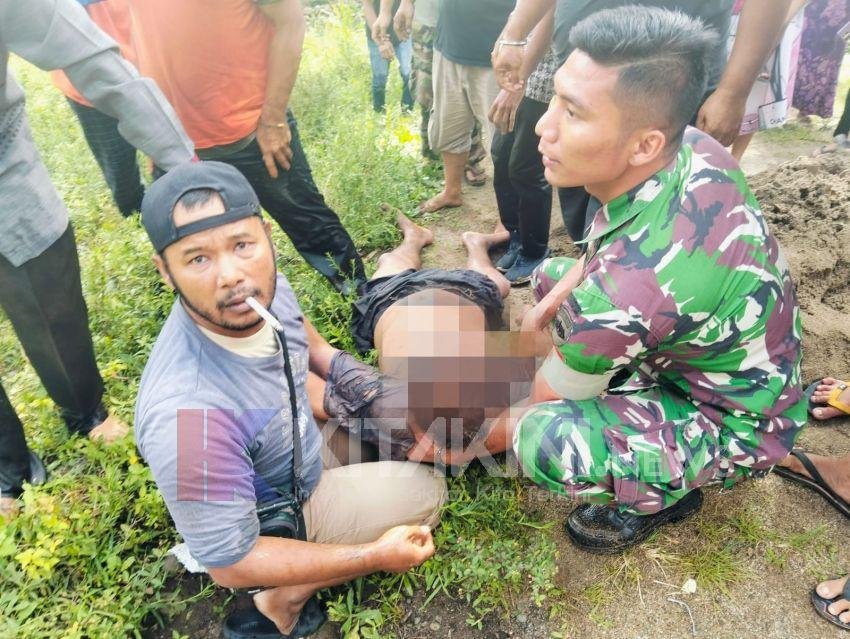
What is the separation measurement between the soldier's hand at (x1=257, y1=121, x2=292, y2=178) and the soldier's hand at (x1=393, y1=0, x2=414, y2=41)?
1.91 meters

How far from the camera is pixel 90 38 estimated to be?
189 cm

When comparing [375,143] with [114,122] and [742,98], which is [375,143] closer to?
[114,122]

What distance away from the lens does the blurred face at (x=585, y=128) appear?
5.27 feet

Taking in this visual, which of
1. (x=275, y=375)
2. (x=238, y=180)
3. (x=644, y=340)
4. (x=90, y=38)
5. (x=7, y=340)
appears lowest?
(x=7, y=340)

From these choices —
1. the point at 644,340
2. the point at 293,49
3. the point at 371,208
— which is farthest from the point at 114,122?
the point at 644,340

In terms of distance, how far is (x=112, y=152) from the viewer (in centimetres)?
298

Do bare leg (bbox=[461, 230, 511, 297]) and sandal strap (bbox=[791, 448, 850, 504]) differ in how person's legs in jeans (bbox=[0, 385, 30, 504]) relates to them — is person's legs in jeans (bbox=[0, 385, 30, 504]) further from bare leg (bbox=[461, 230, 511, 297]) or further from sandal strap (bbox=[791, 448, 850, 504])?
sandal strap (bbox=[791, 448, 850, 504])

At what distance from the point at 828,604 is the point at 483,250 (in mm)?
2327

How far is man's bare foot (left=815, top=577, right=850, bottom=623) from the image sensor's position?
73.3 inches

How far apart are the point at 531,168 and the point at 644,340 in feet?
5.28

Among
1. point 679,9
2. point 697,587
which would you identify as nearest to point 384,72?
point 679,9

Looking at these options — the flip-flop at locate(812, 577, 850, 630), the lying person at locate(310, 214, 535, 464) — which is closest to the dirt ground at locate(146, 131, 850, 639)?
the flip-flop at locate(812, 577, 850, 630)

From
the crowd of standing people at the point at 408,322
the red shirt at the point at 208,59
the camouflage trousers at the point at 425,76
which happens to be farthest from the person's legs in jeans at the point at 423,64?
the red shirt at the point at 208,59

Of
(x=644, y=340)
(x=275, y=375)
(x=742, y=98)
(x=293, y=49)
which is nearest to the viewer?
(x=644, y=340)
